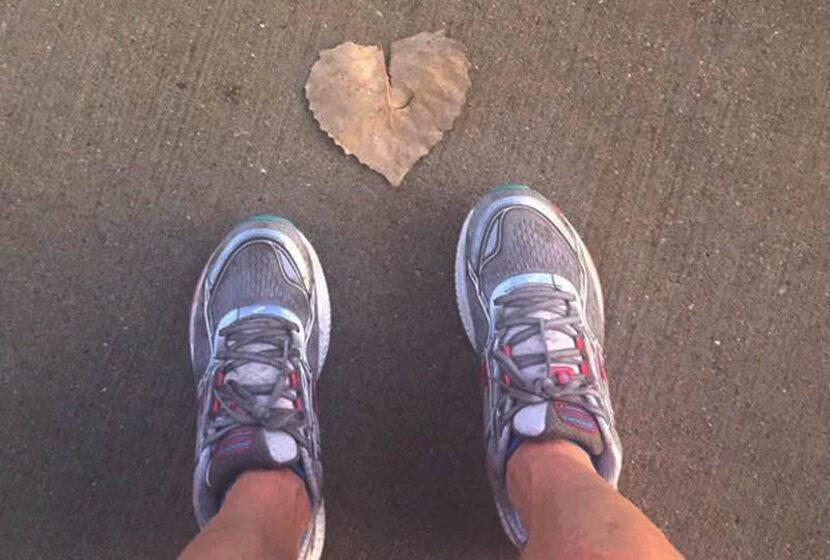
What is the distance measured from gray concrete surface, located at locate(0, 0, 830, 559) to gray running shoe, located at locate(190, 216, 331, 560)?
0.05m

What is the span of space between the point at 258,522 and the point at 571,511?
1.56 ft

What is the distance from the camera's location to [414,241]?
1.56m

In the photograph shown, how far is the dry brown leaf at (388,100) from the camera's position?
153 cm

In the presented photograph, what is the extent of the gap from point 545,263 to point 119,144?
33.4 inches

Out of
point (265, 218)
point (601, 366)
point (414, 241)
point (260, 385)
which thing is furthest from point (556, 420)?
point (265, 218)

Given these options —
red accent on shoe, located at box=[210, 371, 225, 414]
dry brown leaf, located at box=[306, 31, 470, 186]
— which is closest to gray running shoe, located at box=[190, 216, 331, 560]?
red accent on shoe, located at box=[210, 371, 225, 414]

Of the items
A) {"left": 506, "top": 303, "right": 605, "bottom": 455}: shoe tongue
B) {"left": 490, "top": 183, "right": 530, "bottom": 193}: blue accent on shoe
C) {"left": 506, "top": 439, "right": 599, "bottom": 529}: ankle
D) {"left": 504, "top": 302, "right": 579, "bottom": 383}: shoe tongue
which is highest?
{"left": 490, "top": 183, "right": 530, "bottom": 193}: blue accent on shoe

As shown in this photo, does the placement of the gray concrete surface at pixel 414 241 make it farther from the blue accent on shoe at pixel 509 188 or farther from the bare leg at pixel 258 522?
the bare leg at pixel 258 522

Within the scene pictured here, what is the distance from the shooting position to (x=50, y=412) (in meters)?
1.52

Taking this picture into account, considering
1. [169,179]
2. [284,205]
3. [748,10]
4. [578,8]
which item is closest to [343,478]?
[284,205]

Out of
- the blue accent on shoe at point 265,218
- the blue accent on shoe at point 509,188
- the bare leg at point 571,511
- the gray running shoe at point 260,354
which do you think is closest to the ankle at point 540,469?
the bare leg at point 571,511

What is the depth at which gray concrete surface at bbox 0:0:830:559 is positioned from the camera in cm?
152

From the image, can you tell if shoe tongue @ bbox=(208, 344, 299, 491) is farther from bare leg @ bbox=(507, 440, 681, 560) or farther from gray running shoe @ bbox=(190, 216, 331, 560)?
bare leg @ bbox=(507, 440, 681, 560)

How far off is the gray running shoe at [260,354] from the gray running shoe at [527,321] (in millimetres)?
305
